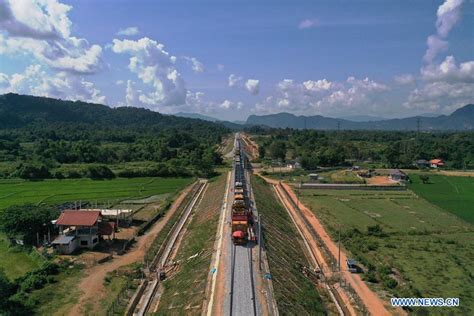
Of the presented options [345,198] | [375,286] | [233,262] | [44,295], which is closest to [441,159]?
[345,198]

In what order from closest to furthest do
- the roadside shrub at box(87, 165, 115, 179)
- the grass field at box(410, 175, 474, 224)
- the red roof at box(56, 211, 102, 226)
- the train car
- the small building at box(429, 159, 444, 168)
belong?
the train car → the red roof at box(56, 211, 102, 226) → the grass field at box(410, 175, 474, 224) → the roadside shrub at box(87, 165, 115, 179) → the small building at box(429, 159, 444, 168)

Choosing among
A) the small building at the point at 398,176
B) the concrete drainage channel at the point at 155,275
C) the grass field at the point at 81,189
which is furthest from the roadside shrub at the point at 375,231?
the small building at the point at 398,176

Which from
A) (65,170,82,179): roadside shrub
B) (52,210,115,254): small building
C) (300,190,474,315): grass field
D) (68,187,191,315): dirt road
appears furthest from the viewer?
(65,170,82,179): roadside shrub

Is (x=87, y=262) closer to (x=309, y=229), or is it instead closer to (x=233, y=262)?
(x=233, y=262)

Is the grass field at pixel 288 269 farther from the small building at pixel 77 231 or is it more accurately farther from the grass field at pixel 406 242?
the small building at pixel 77 231

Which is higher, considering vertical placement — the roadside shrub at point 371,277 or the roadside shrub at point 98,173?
the roadside shrub at point 98,173

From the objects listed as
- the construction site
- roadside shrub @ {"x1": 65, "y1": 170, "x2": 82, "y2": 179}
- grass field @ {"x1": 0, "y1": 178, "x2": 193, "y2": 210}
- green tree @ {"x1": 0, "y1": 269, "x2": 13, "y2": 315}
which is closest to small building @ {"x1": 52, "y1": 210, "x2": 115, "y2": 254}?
the construction site

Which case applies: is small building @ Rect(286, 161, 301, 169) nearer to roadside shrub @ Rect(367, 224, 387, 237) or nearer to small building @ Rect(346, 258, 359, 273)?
roadside shrub @ Rect(367, 224, 387, 237)

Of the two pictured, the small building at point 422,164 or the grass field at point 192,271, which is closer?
the grass field at point 192,271
